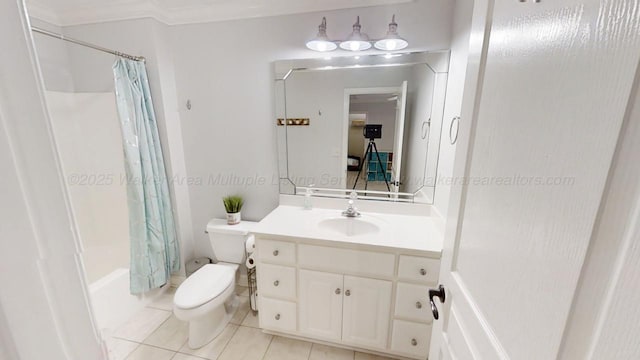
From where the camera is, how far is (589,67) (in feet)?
1.15

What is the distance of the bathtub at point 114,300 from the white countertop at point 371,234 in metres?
1.13

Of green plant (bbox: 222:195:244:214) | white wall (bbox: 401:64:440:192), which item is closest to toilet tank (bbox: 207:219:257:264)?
green plant (bbox: 222:195:244:214)

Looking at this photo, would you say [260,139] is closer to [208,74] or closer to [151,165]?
[208,74]

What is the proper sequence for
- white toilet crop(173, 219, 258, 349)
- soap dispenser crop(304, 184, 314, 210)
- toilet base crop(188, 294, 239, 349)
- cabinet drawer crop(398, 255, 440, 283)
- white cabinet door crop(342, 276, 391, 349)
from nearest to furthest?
cabinet drawer crop(398, 255, 440, 283), white cabinet door crop(342, 276, 391, 349), white toilet crop(173, 219, 258, 349), toilet base crop(188, 294, 239, 349), soap dispenser crop(304, 184, 314, 210)

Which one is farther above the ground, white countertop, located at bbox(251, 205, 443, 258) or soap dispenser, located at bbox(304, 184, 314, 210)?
soap dispenser, located at bbox(304, 184, 314, 210)

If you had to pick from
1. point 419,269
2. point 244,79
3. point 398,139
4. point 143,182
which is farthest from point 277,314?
point 244,79

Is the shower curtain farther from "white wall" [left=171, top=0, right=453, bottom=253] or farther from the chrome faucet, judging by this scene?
the chrome faucet

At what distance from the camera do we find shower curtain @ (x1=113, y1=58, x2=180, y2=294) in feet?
5.32

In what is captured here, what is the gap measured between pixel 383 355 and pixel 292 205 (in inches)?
45.0

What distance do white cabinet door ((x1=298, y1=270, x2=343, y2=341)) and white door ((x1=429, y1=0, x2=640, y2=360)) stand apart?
0.78m

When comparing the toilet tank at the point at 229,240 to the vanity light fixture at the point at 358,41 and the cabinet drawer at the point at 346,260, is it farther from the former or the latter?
the vanity light fixture at the point at 358,41

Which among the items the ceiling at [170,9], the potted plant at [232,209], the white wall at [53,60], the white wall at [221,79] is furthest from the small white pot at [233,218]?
the white wall at [53,60]

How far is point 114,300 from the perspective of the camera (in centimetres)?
170

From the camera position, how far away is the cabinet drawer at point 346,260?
51.3 inches
